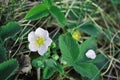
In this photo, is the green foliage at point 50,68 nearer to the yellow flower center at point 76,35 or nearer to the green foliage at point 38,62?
the green foliage at point 38,62

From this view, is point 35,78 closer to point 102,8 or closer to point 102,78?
point 102,78

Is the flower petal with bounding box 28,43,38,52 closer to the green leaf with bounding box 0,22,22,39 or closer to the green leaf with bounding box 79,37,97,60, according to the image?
the green leaf with bounding box 0,22,22,39

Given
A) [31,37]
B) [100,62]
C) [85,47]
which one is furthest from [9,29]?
[100,62]

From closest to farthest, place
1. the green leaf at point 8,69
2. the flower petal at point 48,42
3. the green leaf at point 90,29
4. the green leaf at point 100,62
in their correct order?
the green leaf at point 8,69
the flower petal at point 48,42
the green leaf at point 100,62
the green leaf at point 90,29

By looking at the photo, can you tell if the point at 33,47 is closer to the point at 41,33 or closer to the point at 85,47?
the point at 41,33

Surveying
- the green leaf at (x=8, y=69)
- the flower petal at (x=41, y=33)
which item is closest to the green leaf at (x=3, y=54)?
the green leaf at (x=8, y=69)

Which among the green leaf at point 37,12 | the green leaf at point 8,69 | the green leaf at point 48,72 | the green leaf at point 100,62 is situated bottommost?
the green leaf at point 100,62

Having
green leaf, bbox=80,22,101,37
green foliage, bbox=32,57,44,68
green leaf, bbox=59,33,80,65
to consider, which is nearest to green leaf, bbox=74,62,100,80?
green leaf, bbox=59,33,80,65
